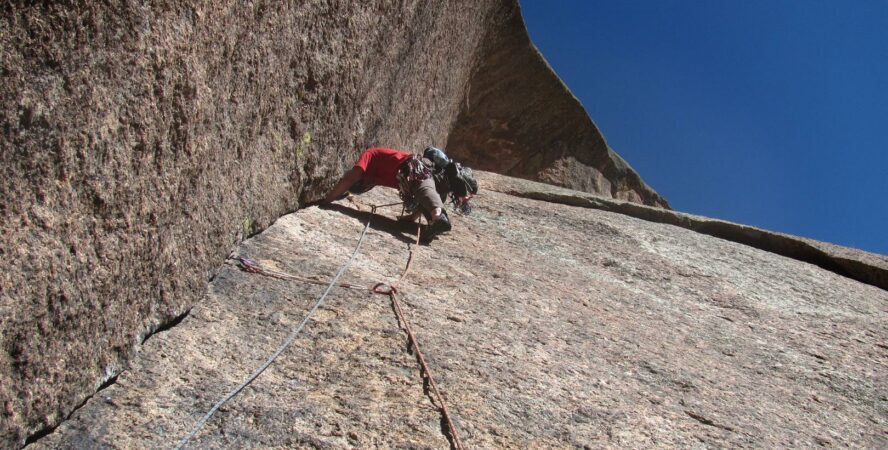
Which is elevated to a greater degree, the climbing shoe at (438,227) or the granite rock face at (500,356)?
the climbing shoe at (438,227)

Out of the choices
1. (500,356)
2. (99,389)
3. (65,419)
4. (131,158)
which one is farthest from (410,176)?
(65,419)

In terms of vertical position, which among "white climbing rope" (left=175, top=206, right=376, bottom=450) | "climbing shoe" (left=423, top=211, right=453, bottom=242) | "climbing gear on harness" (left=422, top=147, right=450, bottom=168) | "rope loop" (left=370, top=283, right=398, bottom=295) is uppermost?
"climbing gear on harness" (left=422, top=147, right=450, bottom=168)

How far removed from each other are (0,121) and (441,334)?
6.61 ft

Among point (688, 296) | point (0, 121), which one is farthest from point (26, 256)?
point (688, 296)

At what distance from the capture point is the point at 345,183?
17.9 ft

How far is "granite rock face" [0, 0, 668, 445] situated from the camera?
212 cm

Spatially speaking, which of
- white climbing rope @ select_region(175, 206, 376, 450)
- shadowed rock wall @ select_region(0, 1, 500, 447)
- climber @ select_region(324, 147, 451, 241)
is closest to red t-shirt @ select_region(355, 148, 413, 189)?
climber @ select_region(324, 147, 451, 241)

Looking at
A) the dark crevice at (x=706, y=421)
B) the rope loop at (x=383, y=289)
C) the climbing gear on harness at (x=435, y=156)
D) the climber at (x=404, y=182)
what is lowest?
the dark crevice at (x=706, y=421)

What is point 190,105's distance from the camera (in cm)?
298

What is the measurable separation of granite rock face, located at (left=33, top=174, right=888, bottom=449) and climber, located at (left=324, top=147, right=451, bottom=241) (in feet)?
0.52

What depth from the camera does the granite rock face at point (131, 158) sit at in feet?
6.94

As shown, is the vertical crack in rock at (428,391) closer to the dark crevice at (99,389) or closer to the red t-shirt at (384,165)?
the dark crevice at (99,389)

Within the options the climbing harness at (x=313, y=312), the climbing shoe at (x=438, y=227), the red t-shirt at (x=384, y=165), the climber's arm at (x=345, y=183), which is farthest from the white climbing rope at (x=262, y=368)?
the red t-shirt at (x=384, y=165)

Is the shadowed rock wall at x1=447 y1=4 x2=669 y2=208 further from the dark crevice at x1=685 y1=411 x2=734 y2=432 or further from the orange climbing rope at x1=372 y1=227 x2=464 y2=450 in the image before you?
the dark crevice at x1=685 y1=411 x2=734 y2=432
